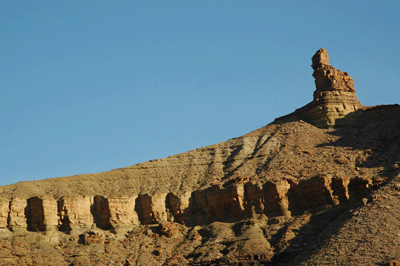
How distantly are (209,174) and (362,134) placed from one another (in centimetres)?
2010

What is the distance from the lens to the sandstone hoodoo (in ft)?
276

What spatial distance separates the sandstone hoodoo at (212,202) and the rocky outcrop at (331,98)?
283cm

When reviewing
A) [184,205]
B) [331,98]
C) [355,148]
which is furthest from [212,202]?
[331,98]

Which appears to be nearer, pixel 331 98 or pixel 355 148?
pixel 355 148

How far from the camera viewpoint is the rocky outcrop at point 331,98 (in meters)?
110

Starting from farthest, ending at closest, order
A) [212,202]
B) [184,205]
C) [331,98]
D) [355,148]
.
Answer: [331,98]
[355,148]
[184,205]
[212,202]

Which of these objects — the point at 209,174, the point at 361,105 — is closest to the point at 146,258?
the point at 209,174

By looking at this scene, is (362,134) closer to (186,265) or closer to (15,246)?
(186,265)

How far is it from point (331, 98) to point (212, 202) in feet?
91.4

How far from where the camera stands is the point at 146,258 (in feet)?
279

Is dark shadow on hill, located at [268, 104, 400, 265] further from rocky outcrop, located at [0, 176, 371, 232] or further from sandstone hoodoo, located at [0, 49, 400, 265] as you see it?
rocky outcrop, located at [0, 176, 371, 232]

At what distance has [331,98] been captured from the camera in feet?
364

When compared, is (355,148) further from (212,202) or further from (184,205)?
(184,205)

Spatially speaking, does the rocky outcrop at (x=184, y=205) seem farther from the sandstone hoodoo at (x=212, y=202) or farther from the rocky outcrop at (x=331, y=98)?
the rocky outcrop at (x=331, y=98)
